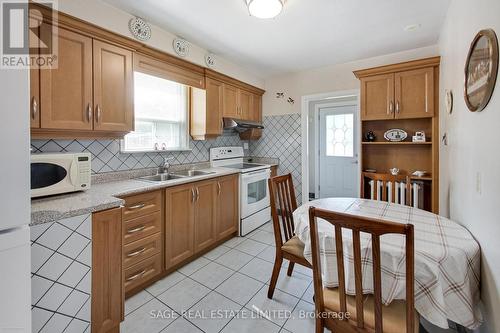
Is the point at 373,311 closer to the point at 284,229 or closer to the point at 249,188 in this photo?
the point at 284,229

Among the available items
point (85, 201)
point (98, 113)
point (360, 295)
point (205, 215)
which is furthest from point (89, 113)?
point (360, 295)

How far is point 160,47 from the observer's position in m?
2.46

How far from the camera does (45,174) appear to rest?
1.54m

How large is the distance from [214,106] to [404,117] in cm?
231

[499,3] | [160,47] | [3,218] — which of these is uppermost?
[160,47]

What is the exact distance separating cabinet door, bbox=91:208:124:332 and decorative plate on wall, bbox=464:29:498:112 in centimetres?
217

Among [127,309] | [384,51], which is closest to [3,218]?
[127,309]

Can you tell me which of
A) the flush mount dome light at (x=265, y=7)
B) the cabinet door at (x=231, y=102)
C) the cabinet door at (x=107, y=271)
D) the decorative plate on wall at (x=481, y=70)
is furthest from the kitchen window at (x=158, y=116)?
the decorative plate on wall at (x=481, y=70)

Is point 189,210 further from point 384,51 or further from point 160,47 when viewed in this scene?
point 384,51

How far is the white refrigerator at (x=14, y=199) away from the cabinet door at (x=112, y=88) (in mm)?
1210

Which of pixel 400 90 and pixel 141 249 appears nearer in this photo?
pixel 141 249

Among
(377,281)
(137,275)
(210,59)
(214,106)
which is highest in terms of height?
(210,59)

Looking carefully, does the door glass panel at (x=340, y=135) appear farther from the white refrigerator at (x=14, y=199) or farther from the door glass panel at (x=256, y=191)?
the white refrigerator at (x=14, y=199)

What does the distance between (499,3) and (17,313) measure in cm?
227
